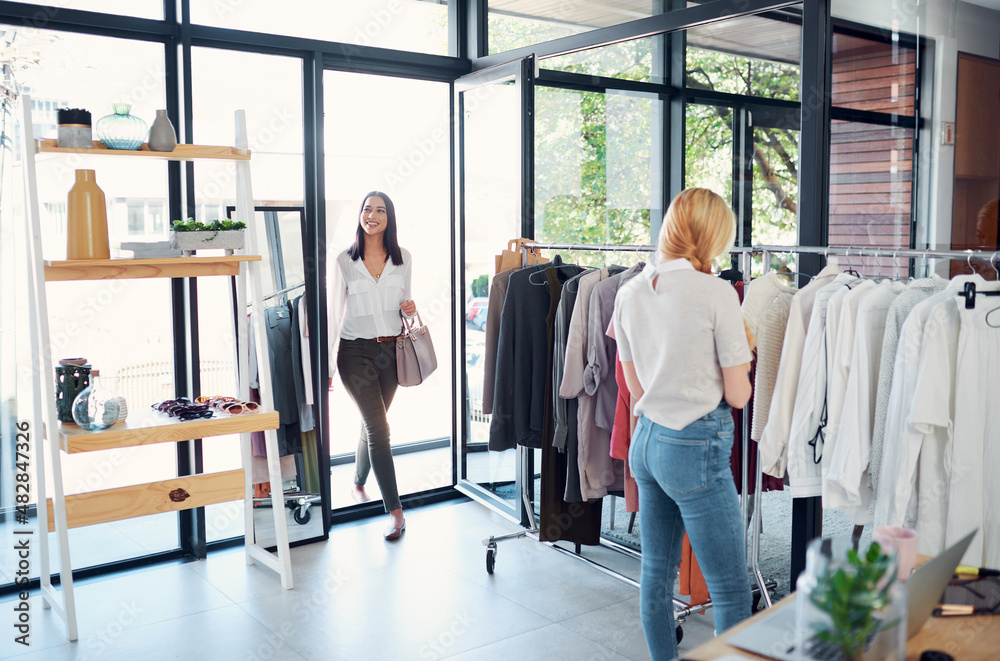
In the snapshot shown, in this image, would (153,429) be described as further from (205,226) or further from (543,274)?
(543,274)

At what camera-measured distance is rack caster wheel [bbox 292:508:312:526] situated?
399 cm

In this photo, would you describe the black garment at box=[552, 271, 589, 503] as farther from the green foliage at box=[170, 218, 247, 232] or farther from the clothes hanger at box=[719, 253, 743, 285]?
the green foliage at box=[170, 218, 247, 232]

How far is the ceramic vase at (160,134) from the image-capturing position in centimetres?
320

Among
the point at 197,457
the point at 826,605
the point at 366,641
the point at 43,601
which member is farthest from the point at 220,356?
the point at 826,605

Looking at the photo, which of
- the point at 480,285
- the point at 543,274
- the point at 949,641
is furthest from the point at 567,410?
the point at 949,641

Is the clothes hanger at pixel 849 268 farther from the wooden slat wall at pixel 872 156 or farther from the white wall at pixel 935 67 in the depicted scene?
the white wall at pixel 935 67

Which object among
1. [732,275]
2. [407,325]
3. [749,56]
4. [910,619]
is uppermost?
[749,56]

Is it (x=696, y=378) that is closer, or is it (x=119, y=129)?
(x=696, y=378)

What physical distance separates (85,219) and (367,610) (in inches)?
68.5

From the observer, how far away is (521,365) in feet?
11.1

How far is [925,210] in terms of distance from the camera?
272 centimetres

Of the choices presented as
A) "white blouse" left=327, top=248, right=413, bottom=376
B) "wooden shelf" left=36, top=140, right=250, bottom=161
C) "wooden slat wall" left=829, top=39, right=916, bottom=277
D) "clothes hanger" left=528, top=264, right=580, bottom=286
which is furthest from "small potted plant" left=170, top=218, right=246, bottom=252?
"wooden slat wall" left=829, top=39, right=916, bottom=277

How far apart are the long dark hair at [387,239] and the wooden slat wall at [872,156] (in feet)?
6.56

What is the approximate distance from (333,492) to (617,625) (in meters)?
1.85
